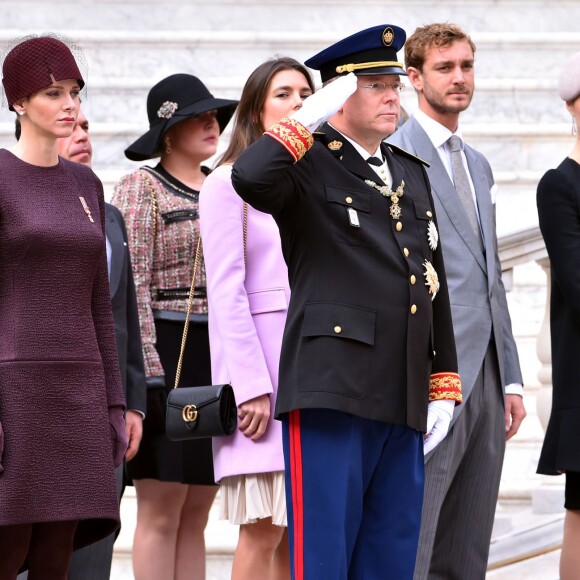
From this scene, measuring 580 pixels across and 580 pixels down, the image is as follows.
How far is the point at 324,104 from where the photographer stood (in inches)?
133

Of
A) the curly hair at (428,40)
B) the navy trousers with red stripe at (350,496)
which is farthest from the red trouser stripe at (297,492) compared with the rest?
the curly hair at (428,40)

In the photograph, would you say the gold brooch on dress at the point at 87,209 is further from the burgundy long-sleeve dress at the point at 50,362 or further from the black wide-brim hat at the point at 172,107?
the black wide-brim hat at the point at 172,107

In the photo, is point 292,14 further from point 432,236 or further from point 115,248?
point 432,236

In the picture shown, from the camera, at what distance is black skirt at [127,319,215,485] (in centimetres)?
439

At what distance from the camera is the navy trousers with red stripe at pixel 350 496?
332 centimetres

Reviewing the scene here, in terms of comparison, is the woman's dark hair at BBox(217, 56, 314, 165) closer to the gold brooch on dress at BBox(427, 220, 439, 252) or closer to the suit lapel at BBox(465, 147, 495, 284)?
the suit lapel at BBox(465, 147, 495, 284)

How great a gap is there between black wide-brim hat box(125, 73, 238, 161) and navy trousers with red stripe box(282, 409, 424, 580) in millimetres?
1527

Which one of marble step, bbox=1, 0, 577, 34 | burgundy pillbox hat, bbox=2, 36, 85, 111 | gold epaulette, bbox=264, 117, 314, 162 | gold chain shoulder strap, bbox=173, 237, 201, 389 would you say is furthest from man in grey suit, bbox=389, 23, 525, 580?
marble step, bbox=1, 0, 577, 34

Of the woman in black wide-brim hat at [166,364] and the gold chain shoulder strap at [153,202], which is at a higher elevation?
the gold chain shoulder strap at [153,202]

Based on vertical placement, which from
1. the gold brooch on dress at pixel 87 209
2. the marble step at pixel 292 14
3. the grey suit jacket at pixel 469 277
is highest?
the marble step at pixel 292 14

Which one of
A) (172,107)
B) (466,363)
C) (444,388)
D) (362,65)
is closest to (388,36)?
(362,65)

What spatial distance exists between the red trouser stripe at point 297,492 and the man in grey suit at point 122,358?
0.83m

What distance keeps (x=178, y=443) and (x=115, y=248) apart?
2.02ft

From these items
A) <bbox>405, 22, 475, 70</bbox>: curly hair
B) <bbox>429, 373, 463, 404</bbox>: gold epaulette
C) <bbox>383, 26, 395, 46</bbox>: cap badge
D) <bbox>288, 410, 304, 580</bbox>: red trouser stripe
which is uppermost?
<bbox>405, 22, 475, 70</bbox>: curly hair
